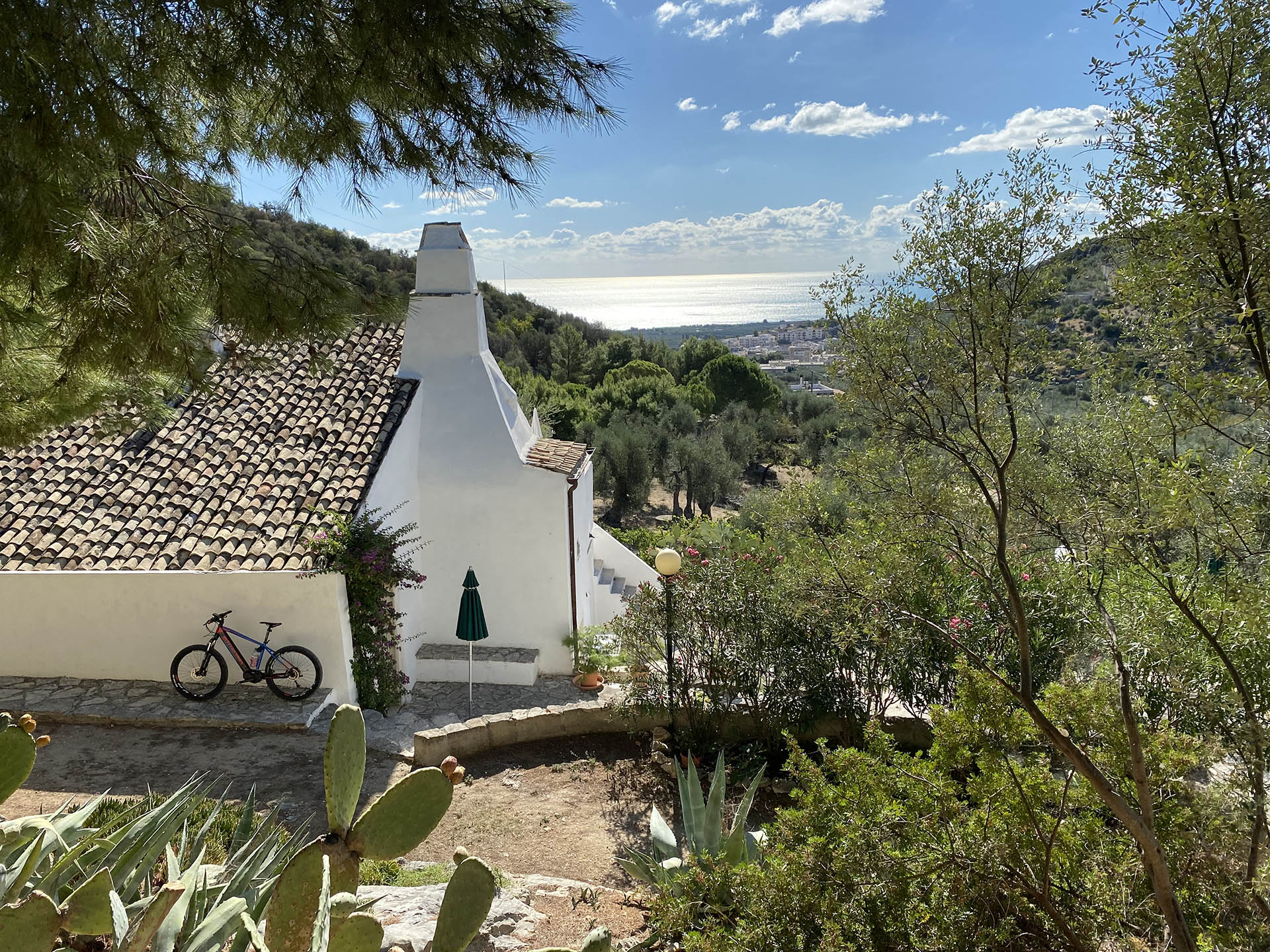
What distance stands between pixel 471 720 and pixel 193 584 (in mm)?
3603

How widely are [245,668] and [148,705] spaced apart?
1096 mm

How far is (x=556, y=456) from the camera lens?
11.1 m

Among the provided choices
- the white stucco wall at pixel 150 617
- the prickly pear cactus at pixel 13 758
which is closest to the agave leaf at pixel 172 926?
the prickly pear cactus at pixel 13 758

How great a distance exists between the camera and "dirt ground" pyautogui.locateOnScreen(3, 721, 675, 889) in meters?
6.04

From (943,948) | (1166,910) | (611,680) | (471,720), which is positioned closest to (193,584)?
(471,720)

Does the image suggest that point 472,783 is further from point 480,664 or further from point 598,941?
point 598,941

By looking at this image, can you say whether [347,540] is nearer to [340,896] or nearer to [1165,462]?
[340,896]

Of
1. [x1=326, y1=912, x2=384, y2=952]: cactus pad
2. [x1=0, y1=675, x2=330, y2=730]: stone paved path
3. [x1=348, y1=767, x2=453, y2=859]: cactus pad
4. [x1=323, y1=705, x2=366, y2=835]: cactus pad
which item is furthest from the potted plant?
[x1=326, y1=912, x2=384, y2=952]: cactus pad

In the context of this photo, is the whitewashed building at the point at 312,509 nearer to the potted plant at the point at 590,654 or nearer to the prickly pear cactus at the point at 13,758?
the potted plant at the point at 590,654

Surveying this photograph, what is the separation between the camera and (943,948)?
3.19 metres

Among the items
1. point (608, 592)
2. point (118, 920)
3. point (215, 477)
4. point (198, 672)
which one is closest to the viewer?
point (118, 920)

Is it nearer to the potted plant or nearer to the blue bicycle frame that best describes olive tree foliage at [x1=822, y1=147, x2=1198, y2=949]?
the potted plant

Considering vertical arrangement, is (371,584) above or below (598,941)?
Answer: below

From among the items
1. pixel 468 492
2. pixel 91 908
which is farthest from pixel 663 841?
pixel 468 492
